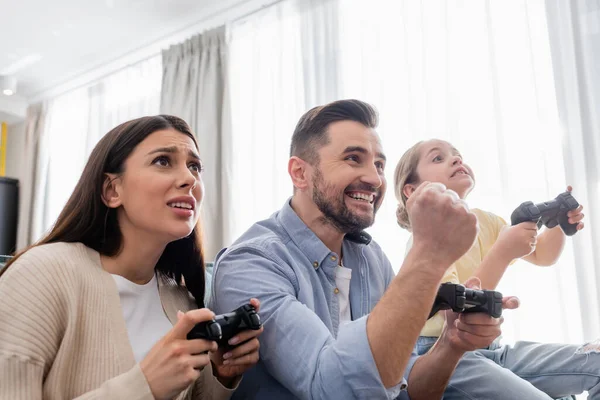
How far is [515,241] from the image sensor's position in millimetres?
1438

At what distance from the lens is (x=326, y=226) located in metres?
1.22

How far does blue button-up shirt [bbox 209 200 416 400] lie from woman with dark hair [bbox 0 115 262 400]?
2.4 inches

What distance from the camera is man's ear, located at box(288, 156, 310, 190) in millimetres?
1290

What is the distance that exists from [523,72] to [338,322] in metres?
1.75

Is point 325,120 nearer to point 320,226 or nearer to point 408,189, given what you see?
point 320,226

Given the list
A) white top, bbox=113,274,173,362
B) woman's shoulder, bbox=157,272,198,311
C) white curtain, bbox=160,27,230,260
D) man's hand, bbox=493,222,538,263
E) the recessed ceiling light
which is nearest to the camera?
white top, bbox=113,274,173,362

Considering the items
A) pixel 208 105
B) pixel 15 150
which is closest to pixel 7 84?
pixel 15 150

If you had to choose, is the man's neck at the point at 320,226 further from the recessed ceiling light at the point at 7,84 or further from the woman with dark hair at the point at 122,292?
the recessed ceiling light at the point at 7,84

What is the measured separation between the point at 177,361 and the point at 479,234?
1.26 metres

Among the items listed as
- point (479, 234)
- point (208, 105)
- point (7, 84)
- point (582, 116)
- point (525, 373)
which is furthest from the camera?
point (7, 84)

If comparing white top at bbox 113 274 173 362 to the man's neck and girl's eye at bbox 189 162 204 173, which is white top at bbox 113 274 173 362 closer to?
girl's eye at bbox 189 162 204 173

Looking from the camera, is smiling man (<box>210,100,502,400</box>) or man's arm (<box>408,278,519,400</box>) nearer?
smiling man (<box>210,100,502,400</box>)

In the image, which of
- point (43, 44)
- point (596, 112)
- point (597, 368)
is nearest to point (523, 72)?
point (596, 112)

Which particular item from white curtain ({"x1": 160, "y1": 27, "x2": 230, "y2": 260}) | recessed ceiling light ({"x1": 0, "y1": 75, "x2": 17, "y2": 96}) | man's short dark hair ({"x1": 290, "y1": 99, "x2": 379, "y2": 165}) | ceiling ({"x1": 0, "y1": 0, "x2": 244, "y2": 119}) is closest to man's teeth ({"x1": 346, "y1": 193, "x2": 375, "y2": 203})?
man's short dark hair ({"x1": 290, "y1": 99, "x2": 379, "y2": 165})
